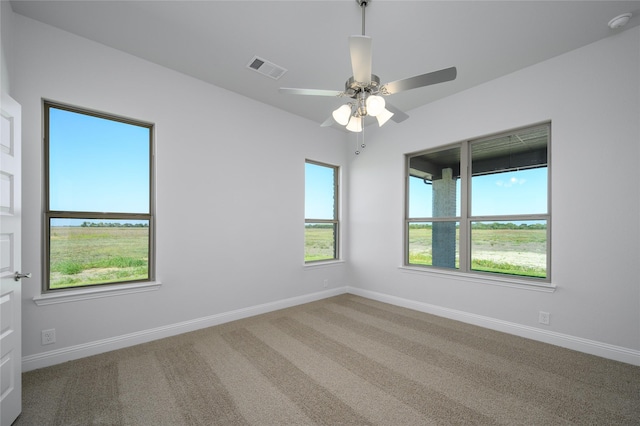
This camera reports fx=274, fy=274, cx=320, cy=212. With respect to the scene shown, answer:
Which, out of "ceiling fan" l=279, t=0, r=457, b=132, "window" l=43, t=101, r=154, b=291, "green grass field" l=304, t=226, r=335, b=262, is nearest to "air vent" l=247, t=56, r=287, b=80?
"ceiling fan" l=279, t=0, r=457, b=132

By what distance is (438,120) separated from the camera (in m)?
3.84

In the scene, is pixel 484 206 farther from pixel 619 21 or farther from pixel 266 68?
pixel 266 68

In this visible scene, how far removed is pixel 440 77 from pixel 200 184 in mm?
2754

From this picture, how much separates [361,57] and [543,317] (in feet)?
10.5

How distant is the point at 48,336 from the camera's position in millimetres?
2404

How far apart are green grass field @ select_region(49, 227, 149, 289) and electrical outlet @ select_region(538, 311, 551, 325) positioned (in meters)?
4.31

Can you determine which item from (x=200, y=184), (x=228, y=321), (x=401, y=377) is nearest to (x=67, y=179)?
(x=200, y=184)

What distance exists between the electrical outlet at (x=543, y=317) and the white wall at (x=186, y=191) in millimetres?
2852

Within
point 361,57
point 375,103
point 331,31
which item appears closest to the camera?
point 361,57

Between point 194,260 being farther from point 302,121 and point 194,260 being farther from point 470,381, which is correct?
point 470,381

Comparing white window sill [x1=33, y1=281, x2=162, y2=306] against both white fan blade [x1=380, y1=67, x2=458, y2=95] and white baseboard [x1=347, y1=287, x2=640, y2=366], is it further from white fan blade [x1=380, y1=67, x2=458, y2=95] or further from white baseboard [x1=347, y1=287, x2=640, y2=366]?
white baseboard [x1=347, y1=287, x2=640, y2=366]

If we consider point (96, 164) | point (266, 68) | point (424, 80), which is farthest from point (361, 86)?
point (96, 164)

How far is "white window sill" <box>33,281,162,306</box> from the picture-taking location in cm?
239

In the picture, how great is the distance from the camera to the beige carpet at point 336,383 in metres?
1.82
